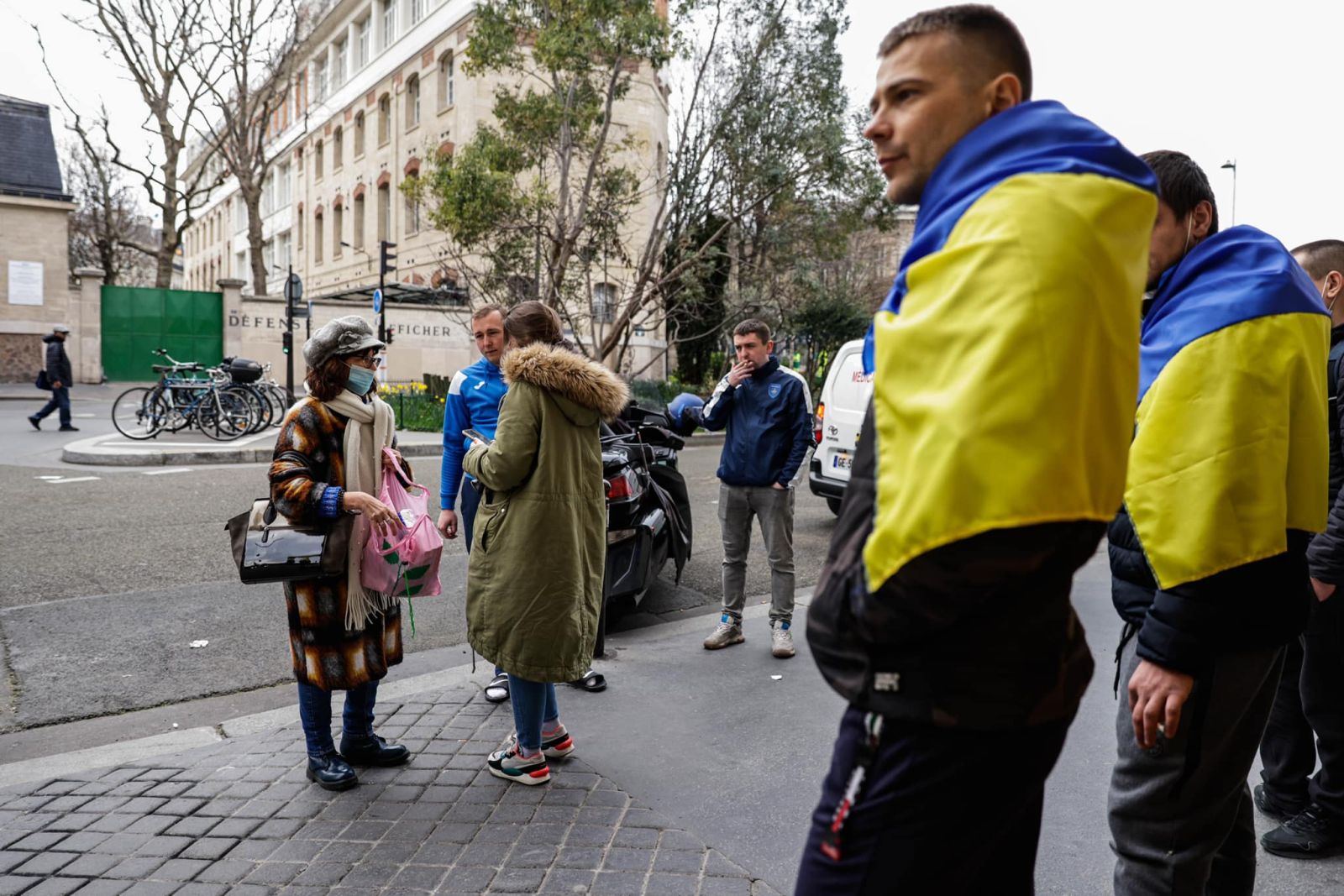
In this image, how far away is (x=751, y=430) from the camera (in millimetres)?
5816

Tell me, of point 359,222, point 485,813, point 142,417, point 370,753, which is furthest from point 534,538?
point 359,222

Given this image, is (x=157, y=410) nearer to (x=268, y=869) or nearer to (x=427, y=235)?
(x=268, y=869)

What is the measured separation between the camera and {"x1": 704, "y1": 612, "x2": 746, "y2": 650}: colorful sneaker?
5703 millimetres

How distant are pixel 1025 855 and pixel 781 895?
1.54 meters

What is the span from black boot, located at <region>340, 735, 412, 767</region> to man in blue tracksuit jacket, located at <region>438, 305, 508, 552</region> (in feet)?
4.30

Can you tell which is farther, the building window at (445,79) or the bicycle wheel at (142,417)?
the building window at (445,79)

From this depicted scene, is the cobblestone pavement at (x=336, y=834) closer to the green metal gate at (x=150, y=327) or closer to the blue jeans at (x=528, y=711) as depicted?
the blue jeans at (x=528, y=711)

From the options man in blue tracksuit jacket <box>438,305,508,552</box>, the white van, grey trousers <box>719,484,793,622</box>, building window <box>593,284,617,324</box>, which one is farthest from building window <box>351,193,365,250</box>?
man in blue tracksuit jacket <box>438,305,508,552</box>

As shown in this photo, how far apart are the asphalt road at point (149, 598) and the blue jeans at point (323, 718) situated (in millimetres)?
1359

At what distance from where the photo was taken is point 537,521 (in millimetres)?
3725

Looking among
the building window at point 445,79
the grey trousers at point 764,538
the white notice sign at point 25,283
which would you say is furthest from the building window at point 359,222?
the grey trousers at point 764,538

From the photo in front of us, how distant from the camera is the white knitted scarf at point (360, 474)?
3748 mm

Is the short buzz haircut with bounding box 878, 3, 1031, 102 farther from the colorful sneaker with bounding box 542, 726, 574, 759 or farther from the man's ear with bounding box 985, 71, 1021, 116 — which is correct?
the colorful sneaker with bounding box 542, 726, 574, 759

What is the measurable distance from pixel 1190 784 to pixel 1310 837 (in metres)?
1.73
